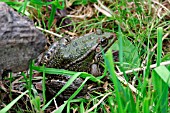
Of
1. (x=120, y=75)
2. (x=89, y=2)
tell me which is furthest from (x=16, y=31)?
(x=89, y=2)

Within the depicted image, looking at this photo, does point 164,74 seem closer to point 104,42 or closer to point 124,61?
point 124,61

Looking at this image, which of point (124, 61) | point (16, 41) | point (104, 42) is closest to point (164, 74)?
point (124, 61)

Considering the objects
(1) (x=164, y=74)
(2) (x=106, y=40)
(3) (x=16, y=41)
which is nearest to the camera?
(1) (x=164, y=74)

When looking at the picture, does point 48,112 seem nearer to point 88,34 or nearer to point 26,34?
point 26,34

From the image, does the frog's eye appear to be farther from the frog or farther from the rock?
the rock

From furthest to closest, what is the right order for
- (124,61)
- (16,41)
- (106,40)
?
1. (106,40)
2. (124,61)
3. (16,41)

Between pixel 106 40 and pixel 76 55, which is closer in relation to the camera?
pixel 76 55
